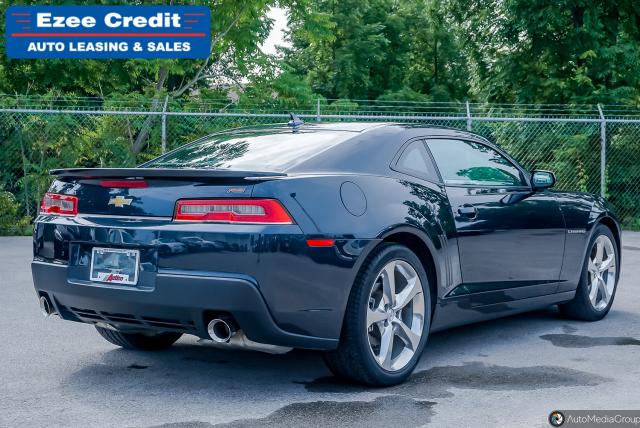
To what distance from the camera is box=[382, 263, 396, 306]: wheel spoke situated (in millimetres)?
4891

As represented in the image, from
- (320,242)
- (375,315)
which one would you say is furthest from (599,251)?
(320,242)

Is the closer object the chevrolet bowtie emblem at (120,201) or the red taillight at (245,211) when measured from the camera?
the red taillight at (245,211)

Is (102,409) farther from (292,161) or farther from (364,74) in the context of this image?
(364,74)

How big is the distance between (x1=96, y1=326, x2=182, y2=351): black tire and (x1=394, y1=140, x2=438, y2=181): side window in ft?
5.90

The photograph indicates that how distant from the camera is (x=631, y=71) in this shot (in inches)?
798

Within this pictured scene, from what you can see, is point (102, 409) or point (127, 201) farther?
point (127, 201)

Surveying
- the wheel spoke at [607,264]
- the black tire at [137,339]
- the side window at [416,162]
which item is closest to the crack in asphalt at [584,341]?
the wheel spoke at [607,264]

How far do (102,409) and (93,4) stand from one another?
16123mm

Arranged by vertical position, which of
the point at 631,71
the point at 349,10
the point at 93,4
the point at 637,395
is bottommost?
the point at 637,395

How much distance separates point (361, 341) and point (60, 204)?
1.84 meters

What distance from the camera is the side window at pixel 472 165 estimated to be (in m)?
A: 5.69

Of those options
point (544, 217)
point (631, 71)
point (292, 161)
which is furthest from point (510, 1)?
point (292, 161)

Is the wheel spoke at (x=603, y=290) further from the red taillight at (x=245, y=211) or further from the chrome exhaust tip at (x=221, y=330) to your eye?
the chrome exhaust tip at (x=221, y=330)

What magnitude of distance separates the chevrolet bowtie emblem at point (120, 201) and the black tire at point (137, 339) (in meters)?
1.25
